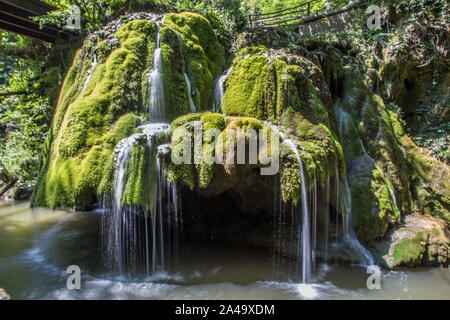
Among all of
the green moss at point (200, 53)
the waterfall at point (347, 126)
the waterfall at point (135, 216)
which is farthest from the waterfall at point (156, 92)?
Answer: the waterfall at point (347, 126)

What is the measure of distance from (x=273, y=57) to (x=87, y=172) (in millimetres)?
5205

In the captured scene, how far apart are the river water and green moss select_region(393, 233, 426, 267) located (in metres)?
0.22

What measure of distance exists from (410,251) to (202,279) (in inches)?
198

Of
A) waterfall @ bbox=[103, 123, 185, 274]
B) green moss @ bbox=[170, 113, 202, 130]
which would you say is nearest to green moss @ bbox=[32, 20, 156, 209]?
waterfall @ bbox=[103, 123, 185, 274]

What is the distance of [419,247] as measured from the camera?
626 centimetres

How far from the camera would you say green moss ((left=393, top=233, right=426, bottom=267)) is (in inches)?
241

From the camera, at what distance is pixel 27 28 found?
396 inches

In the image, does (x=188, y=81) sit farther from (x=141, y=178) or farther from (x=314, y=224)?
(x=314, y=224)

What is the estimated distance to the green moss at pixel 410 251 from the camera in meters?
6.12

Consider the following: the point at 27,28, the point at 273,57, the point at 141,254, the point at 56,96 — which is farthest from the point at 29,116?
the point at 273,57

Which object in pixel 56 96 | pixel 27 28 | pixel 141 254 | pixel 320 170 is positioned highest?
pixel 27 28

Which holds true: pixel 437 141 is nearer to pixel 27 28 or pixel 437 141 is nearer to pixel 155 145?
pixel 155 145

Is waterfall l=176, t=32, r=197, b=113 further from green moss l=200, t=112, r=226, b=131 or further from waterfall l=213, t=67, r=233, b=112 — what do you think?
green moss l=200, t=112, r=226, b=131

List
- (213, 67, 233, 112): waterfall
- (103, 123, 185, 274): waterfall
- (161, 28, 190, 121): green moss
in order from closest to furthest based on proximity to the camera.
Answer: (103, 123, 185, 274): waterfall < (161, 28, 190, 121): green moss < (213, 67, 233, 112): waterfall
